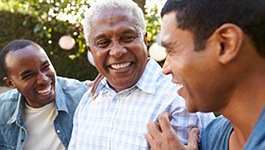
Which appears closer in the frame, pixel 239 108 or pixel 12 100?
pixel 239 108

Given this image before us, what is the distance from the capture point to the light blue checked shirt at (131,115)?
200 cm

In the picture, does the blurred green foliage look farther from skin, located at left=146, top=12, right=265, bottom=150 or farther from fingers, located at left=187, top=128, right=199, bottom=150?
skin, located at left=146, top=12, right=265, bottom=150

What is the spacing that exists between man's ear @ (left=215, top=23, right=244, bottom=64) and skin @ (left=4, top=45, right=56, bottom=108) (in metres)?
2.06

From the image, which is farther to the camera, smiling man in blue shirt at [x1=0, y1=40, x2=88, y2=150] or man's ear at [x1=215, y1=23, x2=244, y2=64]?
smiling man in blue shirt at [x1=0, y1=40, x2=88, y2=150]

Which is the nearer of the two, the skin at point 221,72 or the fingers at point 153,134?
the skin at point 221,72

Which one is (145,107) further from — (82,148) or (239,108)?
(239,108)

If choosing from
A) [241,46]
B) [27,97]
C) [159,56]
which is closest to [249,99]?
[241,46]

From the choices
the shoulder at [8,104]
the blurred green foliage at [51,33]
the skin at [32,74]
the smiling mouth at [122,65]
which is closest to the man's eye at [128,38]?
the smiling mouth at [122,65]

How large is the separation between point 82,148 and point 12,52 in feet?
4.18

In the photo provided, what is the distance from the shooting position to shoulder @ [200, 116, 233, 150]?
169 cm

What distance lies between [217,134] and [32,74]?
1.82 meters

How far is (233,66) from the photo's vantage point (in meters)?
1.29

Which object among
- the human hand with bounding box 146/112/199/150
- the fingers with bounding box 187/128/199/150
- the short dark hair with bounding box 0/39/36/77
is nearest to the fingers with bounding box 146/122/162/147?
the human hand with bounding box 146/112/199/150

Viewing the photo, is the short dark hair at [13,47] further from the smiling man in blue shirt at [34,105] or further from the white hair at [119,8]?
the white hair at [119,8]
